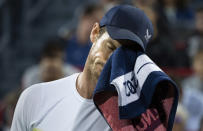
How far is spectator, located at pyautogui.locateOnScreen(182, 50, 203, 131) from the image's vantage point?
16.9ft

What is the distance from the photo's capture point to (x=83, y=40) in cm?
595

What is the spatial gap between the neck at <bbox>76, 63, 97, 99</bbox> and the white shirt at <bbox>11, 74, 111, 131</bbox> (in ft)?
0.07

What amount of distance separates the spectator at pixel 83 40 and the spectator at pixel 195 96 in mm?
1101

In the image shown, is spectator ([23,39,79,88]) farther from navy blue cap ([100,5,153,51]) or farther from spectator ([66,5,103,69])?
navy blue cap ([100,5,153,51])

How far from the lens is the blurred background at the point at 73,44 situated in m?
5.35

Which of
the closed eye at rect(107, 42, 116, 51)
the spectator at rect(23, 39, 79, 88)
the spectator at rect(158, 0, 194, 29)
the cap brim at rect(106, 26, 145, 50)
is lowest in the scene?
the spectator at rect(158, 0, 194, 29)

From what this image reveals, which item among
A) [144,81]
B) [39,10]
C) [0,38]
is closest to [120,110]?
[144,81]

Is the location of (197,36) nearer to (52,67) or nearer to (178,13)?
(178,13)

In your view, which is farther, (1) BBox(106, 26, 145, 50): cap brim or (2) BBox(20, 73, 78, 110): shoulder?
(2) BBox(20, 73, 78, 110): shoulder

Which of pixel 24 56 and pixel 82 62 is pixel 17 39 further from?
pixel 82 62

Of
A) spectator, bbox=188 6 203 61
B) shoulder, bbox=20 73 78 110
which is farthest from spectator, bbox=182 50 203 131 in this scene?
shoulder, bbox=20 73 78 110

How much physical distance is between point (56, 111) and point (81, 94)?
142mm

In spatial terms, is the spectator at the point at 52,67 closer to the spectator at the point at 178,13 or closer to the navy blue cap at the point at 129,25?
the spectator at the point at 178,13

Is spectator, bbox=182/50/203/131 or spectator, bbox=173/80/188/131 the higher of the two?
spectator, bbox=173/80/188/131
